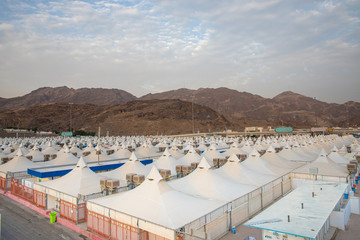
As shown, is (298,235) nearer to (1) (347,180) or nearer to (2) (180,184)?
(2) (180,184)

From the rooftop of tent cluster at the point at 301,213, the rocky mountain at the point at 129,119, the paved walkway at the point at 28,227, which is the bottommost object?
the paved walkway at the point at 28,227

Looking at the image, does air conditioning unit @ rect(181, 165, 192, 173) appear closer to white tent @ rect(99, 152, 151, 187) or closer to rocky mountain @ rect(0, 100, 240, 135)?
white tent @ rect(99, 152, 151, 187)

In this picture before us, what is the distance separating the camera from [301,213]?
11.6 meters

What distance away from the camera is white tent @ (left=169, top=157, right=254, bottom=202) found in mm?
15133

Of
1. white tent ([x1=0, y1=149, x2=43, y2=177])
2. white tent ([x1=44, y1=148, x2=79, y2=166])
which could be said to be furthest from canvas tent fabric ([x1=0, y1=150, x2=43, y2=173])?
white tent ([x1=44, y1=148, x2=79, y2=166])

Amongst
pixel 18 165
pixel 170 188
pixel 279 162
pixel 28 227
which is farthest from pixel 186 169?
pixel 18 165

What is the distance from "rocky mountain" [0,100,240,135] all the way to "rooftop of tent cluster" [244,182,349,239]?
87.0m

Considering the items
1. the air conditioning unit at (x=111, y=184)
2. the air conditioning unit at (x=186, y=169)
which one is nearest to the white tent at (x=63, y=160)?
the air conditioning unit at (x=186, y=169)

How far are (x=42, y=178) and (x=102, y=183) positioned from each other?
348 inches

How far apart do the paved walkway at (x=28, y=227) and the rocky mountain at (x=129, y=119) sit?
82541mm

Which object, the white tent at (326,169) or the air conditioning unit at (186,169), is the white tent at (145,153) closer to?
the air conditioning unit at (186,169)

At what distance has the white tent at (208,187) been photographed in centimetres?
1513

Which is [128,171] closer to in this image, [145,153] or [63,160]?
[63,160]

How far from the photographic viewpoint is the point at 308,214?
11.5 metres
